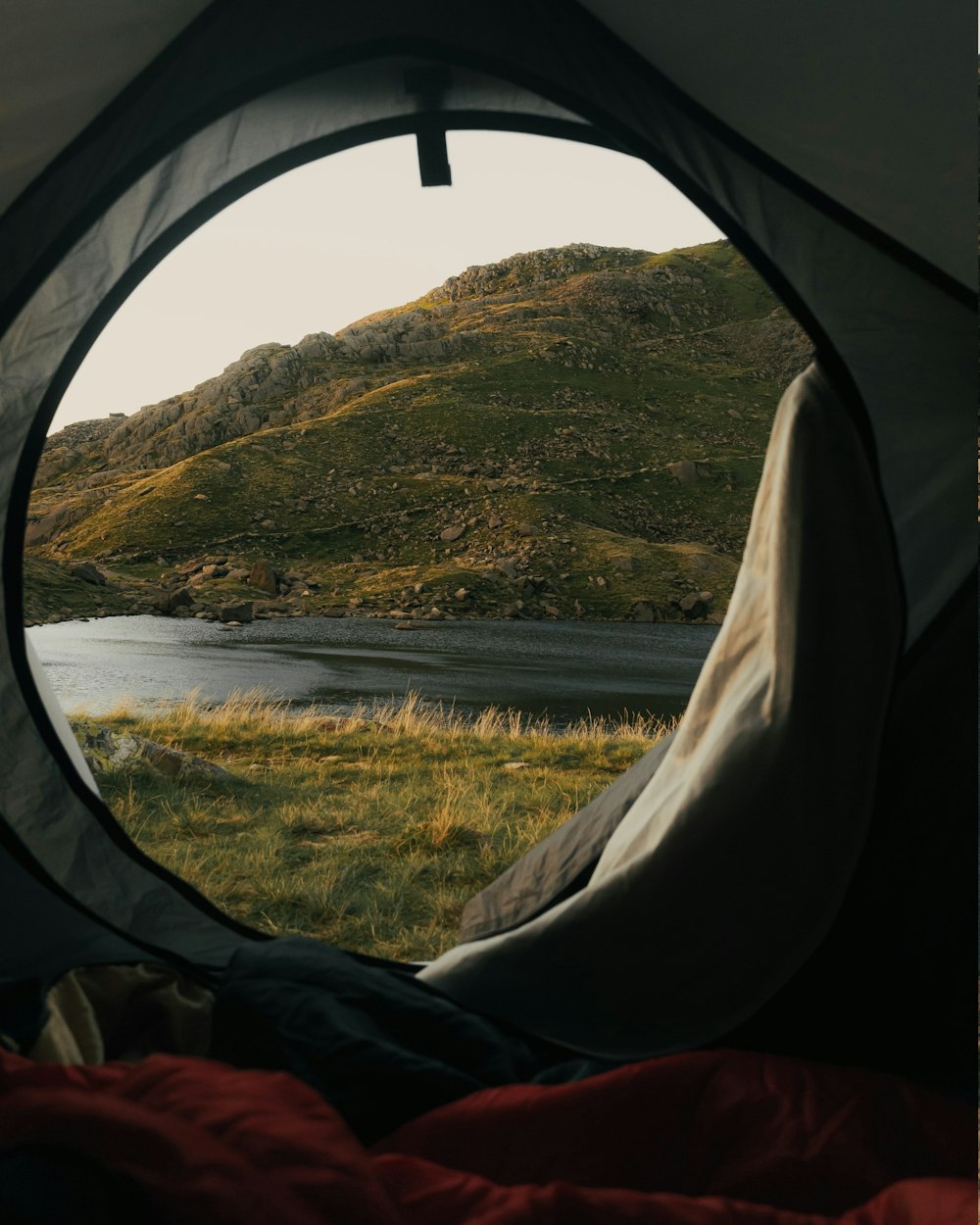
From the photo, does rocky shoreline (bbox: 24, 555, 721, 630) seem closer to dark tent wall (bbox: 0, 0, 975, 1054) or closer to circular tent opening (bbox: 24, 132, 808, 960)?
circular tent opening (bbox: 24, 132, 808, 960)

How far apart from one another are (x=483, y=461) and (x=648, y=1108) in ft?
154

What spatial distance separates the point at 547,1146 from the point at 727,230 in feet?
5.81

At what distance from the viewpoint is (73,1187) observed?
3.65 ft

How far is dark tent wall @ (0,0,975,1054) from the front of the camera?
1.75 meters

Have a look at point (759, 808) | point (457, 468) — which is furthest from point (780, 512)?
point (457, 468)

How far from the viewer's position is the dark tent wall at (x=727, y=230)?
175cm

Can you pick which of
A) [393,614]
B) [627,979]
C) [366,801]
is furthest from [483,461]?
[627,979]

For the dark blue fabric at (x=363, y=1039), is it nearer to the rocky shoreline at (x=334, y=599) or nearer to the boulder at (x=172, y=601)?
the rocky shoreline at (x=334, y=599)

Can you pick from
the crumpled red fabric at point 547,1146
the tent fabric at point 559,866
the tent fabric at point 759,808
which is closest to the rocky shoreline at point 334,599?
the tent fabric at point 559,866

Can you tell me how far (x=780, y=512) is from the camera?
5.78ft

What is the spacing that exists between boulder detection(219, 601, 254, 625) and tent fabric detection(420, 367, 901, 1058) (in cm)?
2590

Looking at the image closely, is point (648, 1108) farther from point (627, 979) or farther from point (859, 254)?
point (859, 254)

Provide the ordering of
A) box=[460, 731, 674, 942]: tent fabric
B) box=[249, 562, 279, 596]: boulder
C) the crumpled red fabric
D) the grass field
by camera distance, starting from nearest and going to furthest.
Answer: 1. the crumpled red fabric
2. box=[460, 731, 674, 942]: tent fabric
3. the grass field
4. box=[249, 562, 279, 596]: boulder

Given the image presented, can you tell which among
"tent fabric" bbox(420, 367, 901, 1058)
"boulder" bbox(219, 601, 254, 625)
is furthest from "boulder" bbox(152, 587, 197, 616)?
"tent fabric" bbox(420, 367, 901, 1058)
